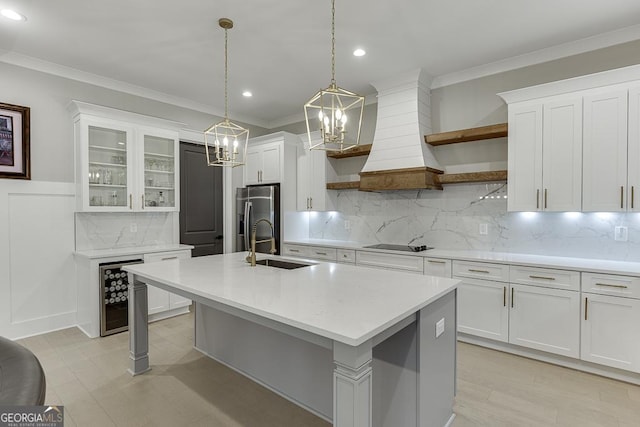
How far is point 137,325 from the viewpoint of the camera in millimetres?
2766

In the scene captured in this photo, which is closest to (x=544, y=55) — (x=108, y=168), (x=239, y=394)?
(x=239, y=394)

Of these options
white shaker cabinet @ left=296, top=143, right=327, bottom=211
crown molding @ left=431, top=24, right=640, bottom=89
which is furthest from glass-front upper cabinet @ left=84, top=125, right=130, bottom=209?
crown molding @ left=431, top=24, right=640, bottom=89

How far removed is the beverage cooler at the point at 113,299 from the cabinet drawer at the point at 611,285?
4482mm

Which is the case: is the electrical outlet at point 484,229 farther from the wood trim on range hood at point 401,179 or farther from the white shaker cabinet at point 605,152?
the white shaker cabinet at point 605,152

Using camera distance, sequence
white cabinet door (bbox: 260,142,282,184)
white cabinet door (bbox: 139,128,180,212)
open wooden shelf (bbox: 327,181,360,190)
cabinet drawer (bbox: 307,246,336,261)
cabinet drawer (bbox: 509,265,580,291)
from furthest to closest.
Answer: white cabinet door (bbox: 260,142,282,184) < open wooden shelf (bbox: 327,181,360,190) < cabinet drawer (bbox: 307,246,336,261) < white cabinet door (bbox: 139,128,180,212) < cabinet drawer (bbox: 509,265,580,291)

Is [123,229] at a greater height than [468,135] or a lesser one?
lesser

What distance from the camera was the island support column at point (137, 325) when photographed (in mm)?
2740

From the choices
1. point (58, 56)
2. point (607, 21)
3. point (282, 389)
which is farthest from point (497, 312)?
point (58, 56)

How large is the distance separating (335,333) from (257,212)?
3990 millimetres

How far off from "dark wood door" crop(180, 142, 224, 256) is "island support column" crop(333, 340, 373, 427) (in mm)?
4079

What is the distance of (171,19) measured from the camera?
9.15 ft

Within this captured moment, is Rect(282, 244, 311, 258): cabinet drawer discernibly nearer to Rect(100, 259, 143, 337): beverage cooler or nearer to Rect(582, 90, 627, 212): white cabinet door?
Rect(100, 259, 143, 337): beverage cooler

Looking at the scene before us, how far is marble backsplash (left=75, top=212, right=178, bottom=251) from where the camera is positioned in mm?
3918

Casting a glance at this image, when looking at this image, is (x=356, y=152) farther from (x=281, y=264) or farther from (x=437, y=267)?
(x=281, y=264)
